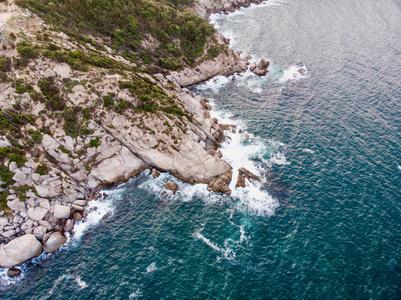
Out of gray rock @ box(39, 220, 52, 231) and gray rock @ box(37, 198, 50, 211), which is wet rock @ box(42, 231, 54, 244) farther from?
gray rock @ box(37, 198, 50, 211)

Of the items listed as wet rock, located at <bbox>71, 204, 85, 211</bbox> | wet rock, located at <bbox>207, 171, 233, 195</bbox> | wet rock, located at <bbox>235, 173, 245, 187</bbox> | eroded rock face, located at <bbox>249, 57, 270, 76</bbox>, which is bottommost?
wet rock, located at <bbox>71, 204, 85, 211</bbox>

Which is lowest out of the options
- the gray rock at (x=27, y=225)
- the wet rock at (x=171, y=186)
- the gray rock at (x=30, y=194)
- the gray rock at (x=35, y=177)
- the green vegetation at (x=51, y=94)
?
the gray rock at (x=27, y=225)

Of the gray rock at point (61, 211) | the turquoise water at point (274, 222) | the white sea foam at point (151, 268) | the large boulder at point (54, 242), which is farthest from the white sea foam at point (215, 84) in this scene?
the large boulder at point (54, 242)

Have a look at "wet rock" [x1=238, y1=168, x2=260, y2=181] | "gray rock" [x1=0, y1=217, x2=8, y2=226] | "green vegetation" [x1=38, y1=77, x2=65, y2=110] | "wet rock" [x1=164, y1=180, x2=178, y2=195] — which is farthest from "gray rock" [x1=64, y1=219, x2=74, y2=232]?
"wet rock" [x1=238, y1=168, x2=260, y2=181]

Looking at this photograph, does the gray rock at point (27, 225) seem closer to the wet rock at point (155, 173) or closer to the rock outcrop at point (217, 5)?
the wet rock at point (155, 173)

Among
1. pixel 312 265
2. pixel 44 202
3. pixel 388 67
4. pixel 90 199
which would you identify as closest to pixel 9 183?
pixel 44 202

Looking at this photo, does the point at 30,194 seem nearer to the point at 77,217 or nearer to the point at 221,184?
the point at 77,217

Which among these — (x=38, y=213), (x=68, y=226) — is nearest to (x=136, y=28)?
(x=38, y=213)
